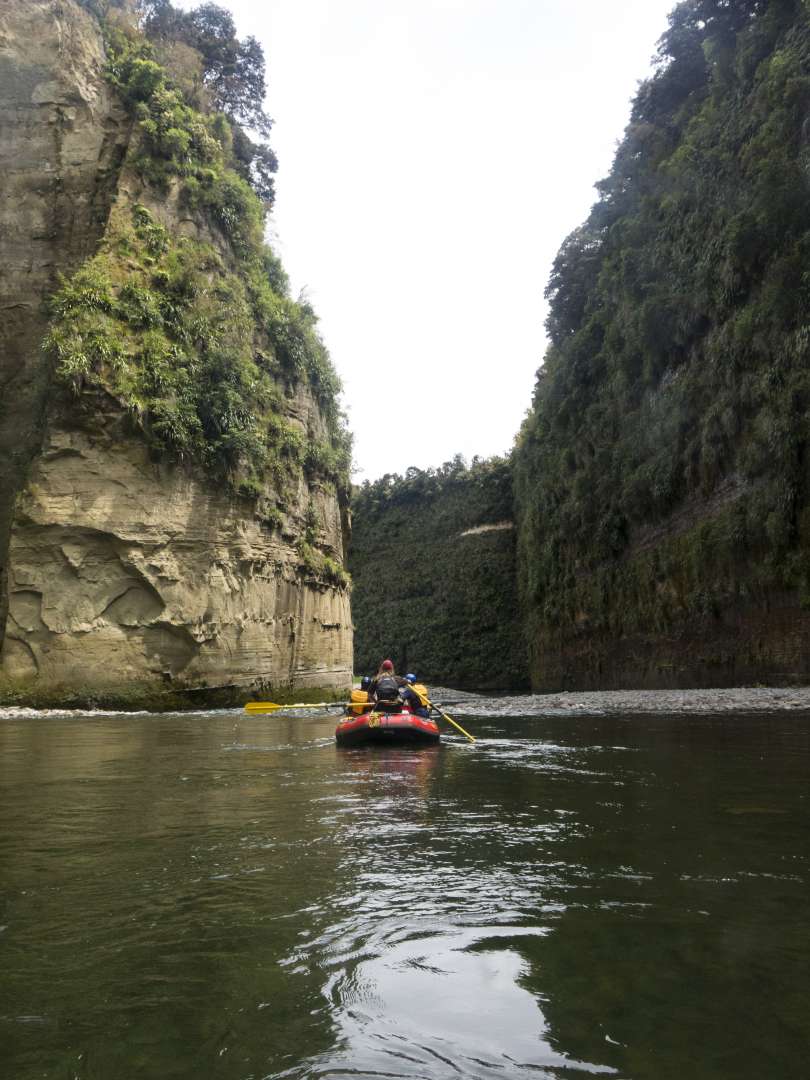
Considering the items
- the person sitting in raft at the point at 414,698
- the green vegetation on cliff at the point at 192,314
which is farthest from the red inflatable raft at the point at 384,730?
the green vegetation on cliff at the point at 192,314

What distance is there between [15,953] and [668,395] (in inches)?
1052

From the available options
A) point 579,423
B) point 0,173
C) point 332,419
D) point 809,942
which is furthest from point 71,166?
point 809,942

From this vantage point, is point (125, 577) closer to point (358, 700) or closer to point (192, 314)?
point (192, 314)

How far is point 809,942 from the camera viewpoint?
9.75ft

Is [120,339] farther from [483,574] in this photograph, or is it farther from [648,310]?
[483,574]

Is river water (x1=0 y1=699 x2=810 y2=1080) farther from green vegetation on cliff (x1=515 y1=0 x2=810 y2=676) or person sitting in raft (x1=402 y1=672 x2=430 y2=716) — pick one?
green vegetation on cliff (x1=515 y1=0 x2=810 y2=676)

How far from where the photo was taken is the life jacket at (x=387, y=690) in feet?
39.9

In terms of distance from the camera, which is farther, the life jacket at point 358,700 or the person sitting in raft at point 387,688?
the life jacket at point 358,700

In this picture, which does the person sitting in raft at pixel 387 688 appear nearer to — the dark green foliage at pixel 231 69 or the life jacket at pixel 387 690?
the life jacket at pixel 387 690

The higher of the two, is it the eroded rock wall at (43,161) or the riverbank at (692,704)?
the eroded rock wall at (43,161)

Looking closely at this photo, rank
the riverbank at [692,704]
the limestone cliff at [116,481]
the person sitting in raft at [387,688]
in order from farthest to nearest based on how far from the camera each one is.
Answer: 1. the limestone cliff at [116,481]
2. the riverbank at [692,704]
3. the person sitting in raft at [387,688]

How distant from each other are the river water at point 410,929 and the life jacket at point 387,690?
4911mm

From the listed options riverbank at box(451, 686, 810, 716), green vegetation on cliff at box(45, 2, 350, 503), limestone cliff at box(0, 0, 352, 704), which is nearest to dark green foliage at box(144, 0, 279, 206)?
green vegetation on cliff at box(45, 2, 350, 503)

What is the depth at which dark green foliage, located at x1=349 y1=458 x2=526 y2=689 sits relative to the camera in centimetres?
4762
